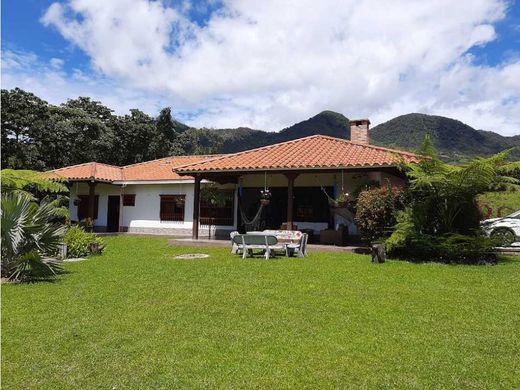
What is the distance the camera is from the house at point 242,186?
1453 centimetres

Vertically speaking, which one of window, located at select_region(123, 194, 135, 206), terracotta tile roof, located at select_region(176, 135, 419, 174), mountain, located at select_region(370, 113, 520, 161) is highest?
mountain, located at select_region(370, 113, 520, 161)

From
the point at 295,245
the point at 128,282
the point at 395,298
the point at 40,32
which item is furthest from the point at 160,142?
the point at 395,298

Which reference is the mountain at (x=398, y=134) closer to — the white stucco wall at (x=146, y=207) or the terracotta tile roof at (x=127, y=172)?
the terracotta tile roof at (x=127, y=172)

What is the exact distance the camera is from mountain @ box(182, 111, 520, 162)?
A: 52.8m

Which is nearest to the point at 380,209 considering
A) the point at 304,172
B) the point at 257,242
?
the point at 304,172

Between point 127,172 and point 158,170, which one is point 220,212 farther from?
point 127,172

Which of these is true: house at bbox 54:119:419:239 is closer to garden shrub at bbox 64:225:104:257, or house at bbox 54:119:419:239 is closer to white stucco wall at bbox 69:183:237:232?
white stucco wall at bbox 69:183:237:232

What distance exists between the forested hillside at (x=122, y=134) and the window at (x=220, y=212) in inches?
508

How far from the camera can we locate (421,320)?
547 centimetres

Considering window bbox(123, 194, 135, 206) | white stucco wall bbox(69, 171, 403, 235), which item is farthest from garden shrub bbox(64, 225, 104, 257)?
window bbox(123, 194, 135, 206)

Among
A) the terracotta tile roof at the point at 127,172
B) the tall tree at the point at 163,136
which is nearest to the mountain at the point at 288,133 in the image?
the tall tree at the point at 163,136

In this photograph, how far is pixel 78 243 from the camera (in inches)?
485

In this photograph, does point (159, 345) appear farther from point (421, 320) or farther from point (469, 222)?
point (469, 222)

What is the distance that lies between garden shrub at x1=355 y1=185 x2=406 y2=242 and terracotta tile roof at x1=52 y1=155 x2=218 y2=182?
37.4 ft
